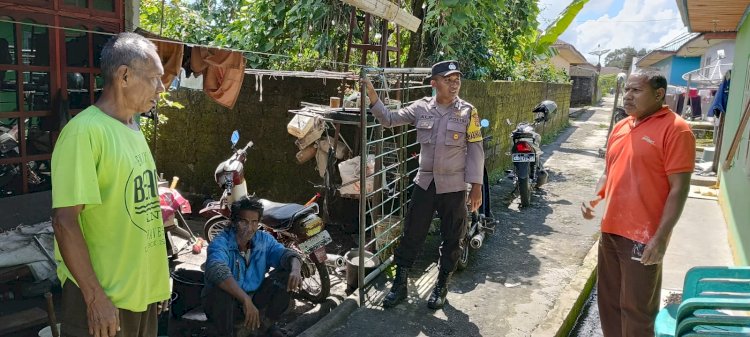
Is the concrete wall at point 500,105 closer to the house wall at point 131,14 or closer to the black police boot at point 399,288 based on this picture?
the black police boot at point 399,288

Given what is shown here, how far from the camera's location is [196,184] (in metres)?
8.18

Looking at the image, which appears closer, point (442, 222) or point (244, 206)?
point (244, 206)

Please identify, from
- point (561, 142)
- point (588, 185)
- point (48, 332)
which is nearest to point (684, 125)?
point (48, 332)

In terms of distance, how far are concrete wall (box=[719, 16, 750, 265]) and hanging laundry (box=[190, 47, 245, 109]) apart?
4.83 meters

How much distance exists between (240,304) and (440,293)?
162cm

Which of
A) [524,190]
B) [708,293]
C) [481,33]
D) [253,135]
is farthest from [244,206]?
[481,33]

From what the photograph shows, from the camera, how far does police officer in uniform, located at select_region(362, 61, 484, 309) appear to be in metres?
4.34

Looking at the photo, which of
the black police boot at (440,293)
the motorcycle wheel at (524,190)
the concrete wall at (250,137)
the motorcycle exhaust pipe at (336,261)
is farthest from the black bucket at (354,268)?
the motorcycle wheel at (524,190)

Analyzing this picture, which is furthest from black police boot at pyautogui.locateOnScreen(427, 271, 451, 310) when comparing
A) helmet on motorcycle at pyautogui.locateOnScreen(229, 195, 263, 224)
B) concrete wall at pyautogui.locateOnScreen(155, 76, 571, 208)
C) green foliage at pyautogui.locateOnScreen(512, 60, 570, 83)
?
green foliage at pyautogui.locateOnScreen(512, 60, 570, 83)

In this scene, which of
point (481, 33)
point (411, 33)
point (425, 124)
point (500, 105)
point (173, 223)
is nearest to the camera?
point (425, 124)

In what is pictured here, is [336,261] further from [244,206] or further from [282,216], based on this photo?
[244,206]

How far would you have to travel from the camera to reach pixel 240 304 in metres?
3.82

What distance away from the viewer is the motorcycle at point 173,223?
196 inches

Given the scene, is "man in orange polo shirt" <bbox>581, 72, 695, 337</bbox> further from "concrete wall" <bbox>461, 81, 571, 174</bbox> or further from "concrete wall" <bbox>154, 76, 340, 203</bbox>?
"concrete wall" <bbox>154, 76, 340, 203</bbox>
